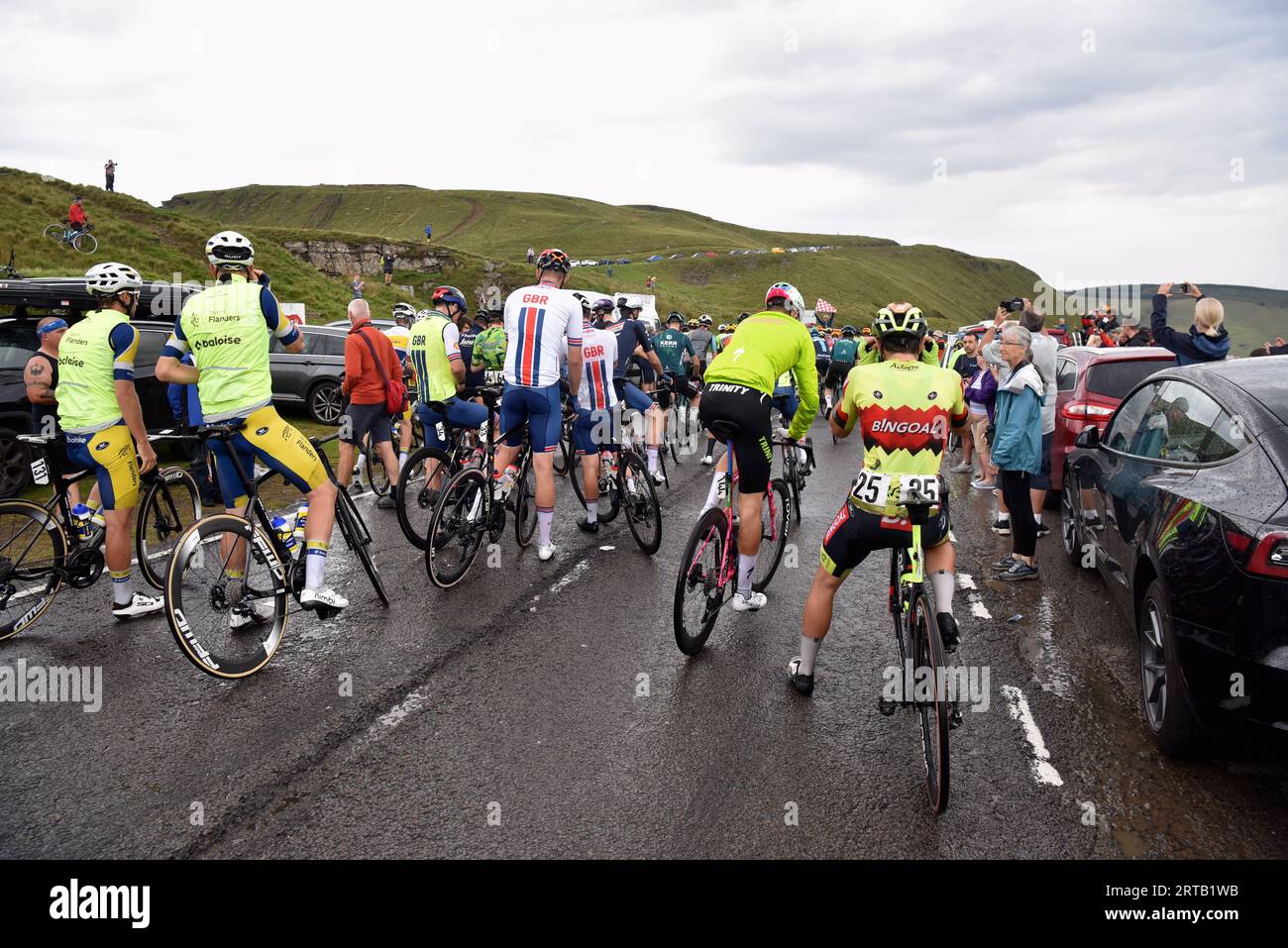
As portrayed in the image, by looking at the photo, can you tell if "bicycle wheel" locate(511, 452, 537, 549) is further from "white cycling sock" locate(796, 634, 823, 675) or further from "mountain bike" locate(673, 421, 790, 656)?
"white cycling sock" locate(796, 634, 823, 675)

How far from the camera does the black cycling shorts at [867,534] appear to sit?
403 centimetres

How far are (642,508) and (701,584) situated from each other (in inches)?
90.5

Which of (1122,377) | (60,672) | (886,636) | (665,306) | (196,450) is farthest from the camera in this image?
(665,306)

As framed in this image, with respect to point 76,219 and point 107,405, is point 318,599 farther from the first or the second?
point 76,219

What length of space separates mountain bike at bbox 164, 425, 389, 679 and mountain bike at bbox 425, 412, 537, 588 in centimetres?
94

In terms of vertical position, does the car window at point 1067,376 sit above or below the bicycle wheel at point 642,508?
above

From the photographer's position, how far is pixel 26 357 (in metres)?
9.80

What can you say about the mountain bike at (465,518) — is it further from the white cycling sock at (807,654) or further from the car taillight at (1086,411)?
the car taillight at (1086,411)

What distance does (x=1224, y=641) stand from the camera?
11.2 ft

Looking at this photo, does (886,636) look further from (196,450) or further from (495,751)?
(196,450)

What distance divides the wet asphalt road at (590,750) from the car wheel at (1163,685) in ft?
0.42

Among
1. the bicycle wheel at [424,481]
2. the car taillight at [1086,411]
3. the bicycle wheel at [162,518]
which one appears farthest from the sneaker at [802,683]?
the car taillight at [1086,411]
